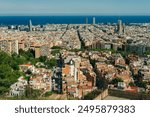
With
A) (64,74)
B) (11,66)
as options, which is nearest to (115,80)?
(64,74)

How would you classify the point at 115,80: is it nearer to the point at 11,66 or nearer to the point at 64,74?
the point at 64,74

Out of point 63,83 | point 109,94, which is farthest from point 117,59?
point 109,94

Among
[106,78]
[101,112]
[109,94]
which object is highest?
[101,112]

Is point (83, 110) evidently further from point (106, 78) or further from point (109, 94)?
point (106, 78)

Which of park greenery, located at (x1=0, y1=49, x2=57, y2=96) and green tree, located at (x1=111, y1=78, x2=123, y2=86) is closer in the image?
park greenery, located at (x1=0, y1=49, x2=57, y2=96)

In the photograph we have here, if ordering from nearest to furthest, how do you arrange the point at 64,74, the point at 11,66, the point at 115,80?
the point at 115,80, the point at 64,74, the point at 11,66

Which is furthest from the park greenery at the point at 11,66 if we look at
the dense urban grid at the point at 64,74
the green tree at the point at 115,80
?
the green tree at the point at 115,80

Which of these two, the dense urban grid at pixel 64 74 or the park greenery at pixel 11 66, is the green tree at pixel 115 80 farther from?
the park greenery at pixel 11 66

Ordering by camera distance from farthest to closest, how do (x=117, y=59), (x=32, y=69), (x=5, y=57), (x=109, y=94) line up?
1. (x=117, y=59)
2. (x=5, y=57)
3. (x=32, y=69)
4. (x=109, y=94)

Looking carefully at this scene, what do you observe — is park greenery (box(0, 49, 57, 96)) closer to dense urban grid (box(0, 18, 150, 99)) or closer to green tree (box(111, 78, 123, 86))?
dense urban grid (box(0, 18, 150, 99))

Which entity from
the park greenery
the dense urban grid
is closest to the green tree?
the dense urban grid

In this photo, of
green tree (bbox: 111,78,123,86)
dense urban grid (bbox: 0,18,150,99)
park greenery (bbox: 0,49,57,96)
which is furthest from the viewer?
green tree (bbox: 111,78,123,86)
